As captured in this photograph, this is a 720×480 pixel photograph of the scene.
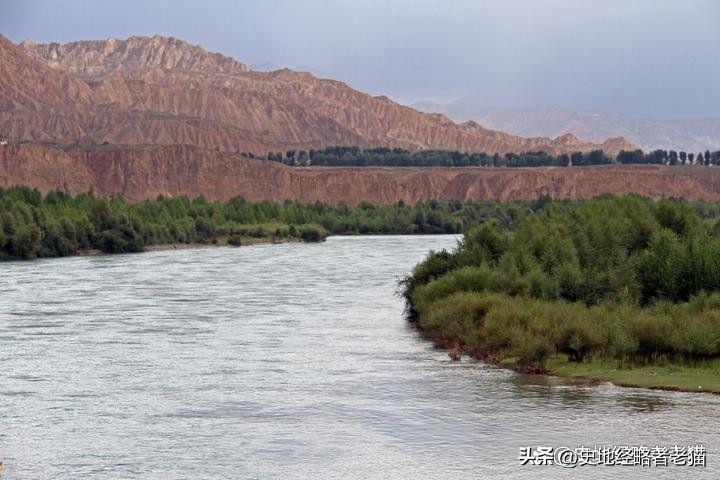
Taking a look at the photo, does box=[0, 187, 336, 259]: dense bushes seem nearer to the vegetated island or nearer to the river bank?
the river bank

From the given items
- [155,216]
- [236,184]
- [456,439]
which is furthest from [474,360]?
[236,184]

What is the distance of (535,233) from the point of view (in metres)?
52.0

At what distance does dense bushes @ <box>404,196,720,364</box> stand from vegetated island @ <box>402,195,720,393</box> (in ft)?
0.15

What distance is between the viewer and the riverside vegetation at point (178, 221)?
10000 centimetres


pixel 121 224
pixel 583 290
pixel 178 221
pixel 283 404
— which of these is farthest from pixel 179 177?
pixel 283 404

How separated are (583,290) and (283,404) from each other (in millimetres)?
14970

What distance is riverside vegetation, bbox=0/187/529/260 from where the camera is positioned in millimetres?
100000

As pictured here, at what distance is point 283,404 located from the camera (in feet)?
103

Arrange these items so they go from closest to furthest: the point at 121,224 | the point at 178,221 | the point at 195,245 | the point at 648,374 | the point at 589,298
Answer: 1. the point at 648,374
2. the point at 589,298
3. the point at 121,224
4. the point at 195,245
5. the point at 178,221

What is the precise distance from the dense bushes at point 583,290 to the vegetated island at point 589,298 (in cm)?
5

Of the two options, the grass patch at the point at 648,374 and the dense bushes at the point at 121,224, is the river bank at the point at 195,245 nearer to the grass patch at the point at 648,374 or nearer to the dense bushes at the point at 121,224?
the dense bushes at the point at 121,224

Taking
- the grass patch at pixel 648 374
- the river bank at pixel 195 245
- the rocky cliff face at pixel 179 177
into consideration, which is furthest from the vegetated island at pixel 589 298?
the rocky cliff face at pixel 179 177

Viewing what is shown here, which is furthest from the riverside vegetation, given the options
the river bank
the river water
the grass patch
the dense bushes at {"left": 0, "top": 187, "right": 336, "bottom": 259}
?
the grass patch

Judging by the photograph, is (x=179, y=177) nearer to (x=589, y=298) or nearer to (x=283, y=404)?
(x=589, y=298)
